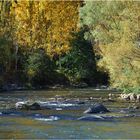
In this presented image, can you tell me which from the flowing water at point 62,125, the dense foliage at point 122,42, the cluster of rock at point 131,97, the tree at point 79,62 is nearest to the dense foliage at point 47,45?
the tree at point 79,62

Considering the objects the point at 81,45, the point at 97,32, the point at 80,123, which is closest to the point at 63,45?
the point at 81,45

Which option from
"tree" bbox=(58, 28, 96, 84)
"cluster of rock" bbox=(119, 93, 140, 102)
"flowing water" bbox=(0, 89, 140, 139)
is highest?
"tree" bbox=(58, 28, 96, 84)

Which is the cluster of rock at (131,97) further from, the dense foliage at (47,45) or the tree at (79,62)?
the tree at (79,62)

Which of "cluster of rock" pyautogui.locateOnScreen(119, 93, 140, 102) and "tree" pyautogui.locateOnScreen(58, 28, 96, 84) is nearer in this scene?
"cluster of rock" pyautogui.locateOnScreen(119, 93, 140, 102)

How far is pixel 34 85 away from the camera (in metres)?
64.6

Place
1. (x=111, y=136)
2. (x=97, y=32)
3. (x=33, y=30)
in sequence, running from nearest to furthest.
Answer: (x=111, y=136), (x=97, y=32), (x=33, y=30)

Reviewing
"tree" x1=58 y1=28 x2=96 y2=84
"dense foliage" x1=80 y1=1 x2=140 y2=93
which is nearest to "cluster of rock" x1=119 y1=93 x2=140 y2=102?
"dense foliage" x1=80 y1=1 x2=140 y2=93

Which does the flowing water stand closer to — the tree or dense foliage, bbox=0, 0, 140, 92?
dense foliage, bbox=0, 0, 140, 92

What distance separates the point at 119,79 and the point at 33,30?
2228 centimetres

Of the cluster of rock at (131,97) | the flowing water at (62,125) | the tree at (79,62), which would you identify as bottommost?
the flowing water at (62,125)

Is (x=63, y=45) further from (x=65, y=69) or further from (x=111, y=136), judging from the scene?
(x=111, y=136)

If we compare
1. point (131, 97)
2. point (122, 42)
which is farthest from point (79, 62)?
point (131, 97)

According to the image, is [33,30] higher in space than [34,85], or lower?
higher

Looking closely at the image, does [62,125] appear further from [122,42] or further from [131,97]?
[122,42]
